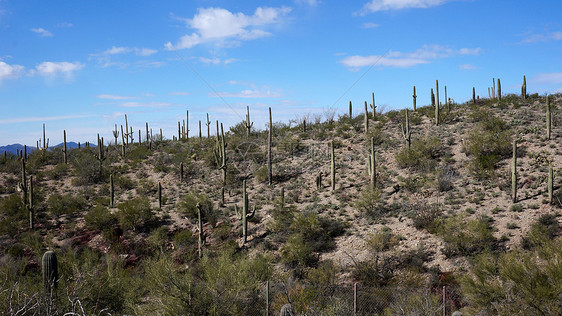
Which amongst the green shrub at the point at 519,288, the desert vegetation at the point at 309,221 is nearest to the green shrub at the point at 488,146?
the desert vegetation at the point at 309,221

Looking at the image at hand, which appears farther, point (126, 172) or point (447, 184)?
point (126, 172)

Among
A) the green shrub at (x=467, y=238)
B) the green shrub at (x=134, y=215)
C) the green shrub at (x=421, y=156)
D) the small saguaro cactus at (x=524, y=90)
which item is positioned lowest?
the green shrub at (x=467, y=238)

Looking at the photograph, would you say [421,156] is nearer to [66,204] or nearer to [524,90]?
[524,90]

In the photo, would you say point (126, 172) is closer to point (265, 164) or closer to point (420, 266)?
point (265, 164)

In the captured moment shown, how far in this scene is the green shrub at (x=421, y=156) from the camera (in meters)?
27.2

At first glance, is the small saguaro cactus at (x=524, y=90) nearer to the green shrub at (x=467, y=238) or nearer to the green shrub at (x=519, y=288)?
the green shrub at (x=467, y=238)

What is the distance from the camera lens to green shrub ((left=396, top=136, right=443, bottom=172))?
27200 mm

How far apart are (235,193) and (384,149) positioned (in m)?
13.3

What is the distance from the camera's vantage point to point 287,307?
8305mm

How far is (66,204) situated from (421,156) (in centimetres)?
2641

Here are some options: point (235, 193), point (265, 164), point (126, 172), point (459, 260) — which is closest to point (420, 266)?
point (459, 260)

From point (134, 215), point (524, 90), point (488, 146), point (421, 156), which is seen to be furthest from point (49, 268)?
point (524, 90)

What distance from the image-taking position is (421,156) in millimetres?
28344

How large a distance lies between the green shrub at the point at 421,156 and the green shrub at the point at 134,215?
18234 millimetres
